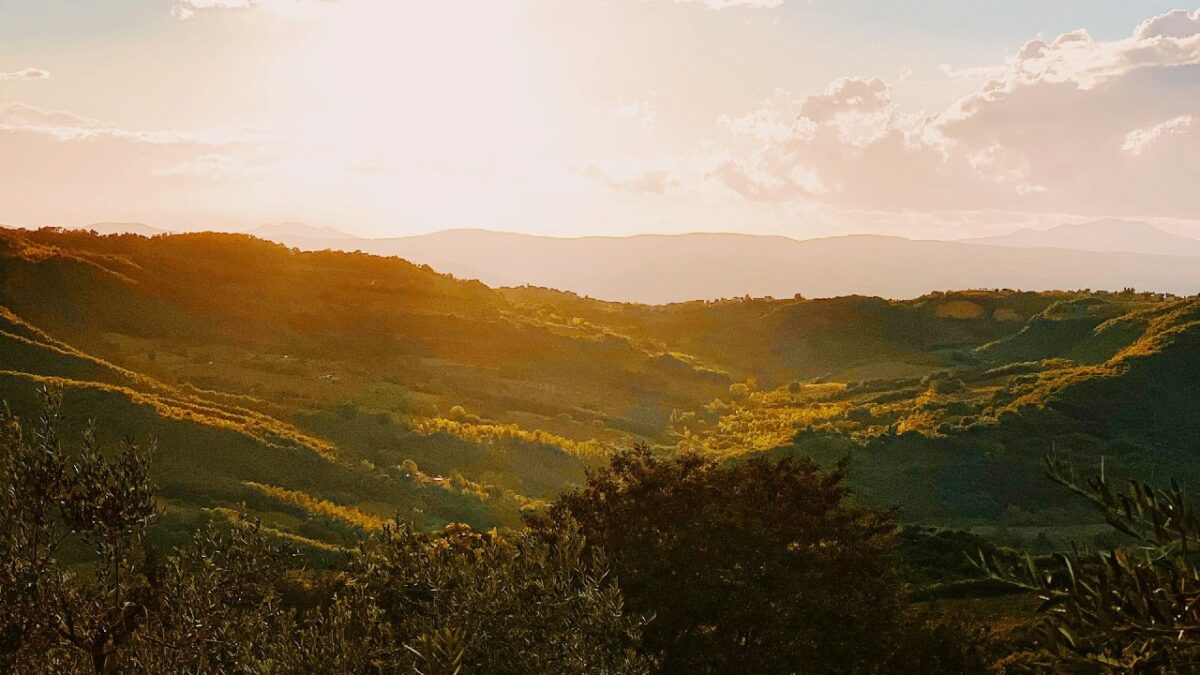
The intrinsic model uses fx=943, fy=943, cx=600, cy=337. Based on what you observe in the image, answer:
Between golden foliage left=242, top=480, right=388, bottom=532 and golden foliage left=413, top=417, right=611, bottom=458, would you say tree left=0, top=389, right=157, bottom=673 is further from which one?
golden foliage left=413, top=417, right=611, bottom=458

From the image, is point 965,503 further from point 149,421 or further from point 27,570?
point 27,570

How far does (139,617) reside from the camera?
2323 cm

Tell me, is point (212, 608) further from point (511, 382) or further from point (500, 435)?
point (511, 382)

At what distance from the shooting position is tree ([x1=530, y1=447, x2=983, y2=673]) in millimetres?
26328

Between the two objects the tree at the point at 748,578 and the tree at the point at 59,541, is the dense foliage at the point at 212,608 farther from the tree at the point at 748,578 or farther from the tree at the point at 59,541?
the tree at the point at 748,578

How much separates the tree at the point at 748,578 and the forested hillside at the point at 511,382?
2920cm

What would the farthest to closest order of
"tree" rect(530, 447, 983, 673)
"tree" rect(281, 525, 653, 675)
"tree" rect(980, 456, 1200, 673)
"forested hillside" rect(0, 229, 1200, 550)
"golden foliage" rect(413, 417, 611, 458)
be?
"golden foliage" rect(413, 417, 611, 458) < "forested hillside" rect(0, 229, 1200, 550) < "tree" rect(530, 447, 983, 673) < "tree" rect(281, 525, 653, 675) < "tree" rect(980, 456, 1200, 673)

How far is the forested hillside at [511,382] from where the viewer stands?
78.2 metres

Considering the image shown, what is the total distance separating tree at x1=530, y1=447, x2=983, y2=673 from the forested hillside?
95.8 ft

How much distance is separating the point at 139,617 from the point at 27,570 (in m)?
3.94

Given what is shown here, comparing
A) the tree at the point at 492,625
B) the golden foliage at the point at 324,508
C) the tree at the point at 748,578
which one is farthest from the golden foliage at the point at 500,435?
the tree at the point at 492,625

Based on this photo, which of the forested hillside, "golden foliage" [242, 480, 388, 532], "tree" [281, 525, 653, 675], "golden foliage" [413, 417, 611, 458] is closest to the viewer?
"tree" [281, 525, 653, 675]

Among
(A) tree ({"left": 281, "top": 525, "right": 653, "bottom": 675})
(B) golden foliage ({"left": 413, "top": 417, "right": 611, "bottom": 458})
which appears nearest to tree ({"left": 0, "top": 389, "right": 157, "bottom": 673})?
(A) tree ({"left": 281, "top": 525, "right": 653, "bottom": 675})

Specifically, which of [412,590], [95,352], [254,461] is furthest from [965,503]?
[95,352]
